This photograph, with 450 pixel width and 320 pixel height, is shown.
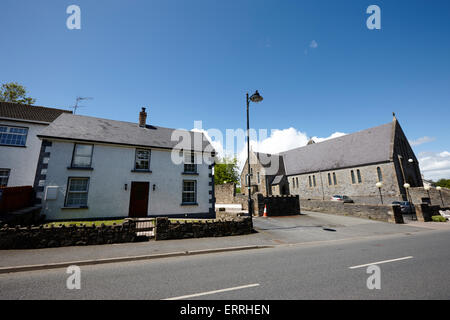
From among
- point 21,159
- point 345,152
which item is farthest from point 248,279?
point 345,152

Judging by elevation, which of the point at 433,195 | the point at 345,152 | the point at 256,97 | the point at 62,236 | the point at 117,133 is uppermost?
the point at 345,152

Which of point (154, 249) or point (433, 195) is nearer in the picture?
point (154, 249)

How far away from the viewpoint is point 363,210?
18172 millimetres

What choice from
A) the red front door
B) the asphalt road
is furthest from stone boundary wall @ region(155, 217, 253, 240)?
the red front door

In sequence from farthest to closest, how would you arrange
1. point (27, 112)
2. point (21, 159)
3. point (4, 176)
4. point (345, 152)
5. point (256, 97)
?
1. point (345, 152)
2. point (27, 112)
3. point (21, 159)
4. point (4, 176)
5. point (256, 97)

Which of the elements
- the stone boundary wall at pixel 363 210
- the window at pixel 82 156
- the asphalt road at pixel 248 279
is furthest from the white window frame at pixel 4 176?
the stone boundary wall at pixel 363 210

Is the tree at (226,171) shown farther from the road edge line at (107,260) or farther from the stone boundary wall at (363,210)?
the road edge line at (107,260)

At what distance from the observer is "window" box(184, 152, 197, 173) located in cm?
1595

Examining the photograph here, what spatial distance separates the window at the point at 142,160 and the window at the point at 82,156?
3066 millimetres

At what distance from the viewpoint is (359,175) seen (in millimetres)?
30984

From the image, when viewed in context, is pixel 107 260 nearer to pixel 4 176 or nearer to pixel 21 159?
pixel 21 159

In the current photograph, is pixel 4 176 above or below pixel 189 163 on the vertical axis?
below

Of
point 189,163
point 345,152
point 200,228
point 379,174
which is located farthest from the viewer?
point 345,152

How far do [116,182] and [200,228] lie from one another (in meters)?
7.78
